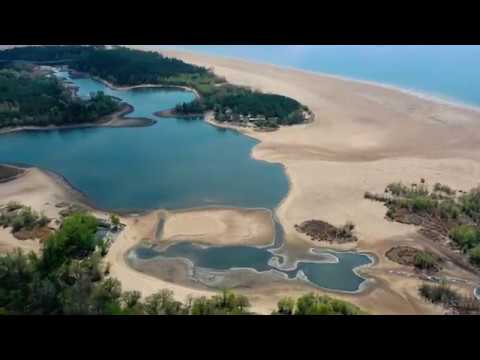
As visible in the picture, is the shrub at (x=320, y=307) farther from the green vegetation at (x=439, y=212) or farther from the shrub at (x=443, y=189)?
the shrub at (x=443, y=189)

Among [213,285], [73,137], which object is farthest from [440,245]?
[73,137]

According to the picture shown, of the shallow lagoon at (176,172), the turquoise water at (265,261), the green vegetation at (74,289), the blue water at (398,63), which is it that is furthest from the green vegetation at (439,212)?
the blue water at (398,63)

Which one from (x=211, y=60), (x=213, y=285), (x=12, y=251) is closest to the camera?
(x=213, y=285)

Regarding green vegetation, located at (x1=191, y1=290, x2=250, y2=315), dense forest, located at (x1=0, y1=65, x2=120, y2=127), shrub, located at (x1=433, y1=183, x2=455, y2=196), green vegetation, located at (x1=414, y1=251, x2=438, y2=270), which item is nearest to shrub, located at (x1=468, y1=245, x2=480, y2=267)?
green vegetation, located at (x1=414, y1=251, x2=438, y2=270)

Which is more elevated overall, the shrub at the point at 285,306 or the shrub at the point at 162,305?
the shrub at the point at 285,306
